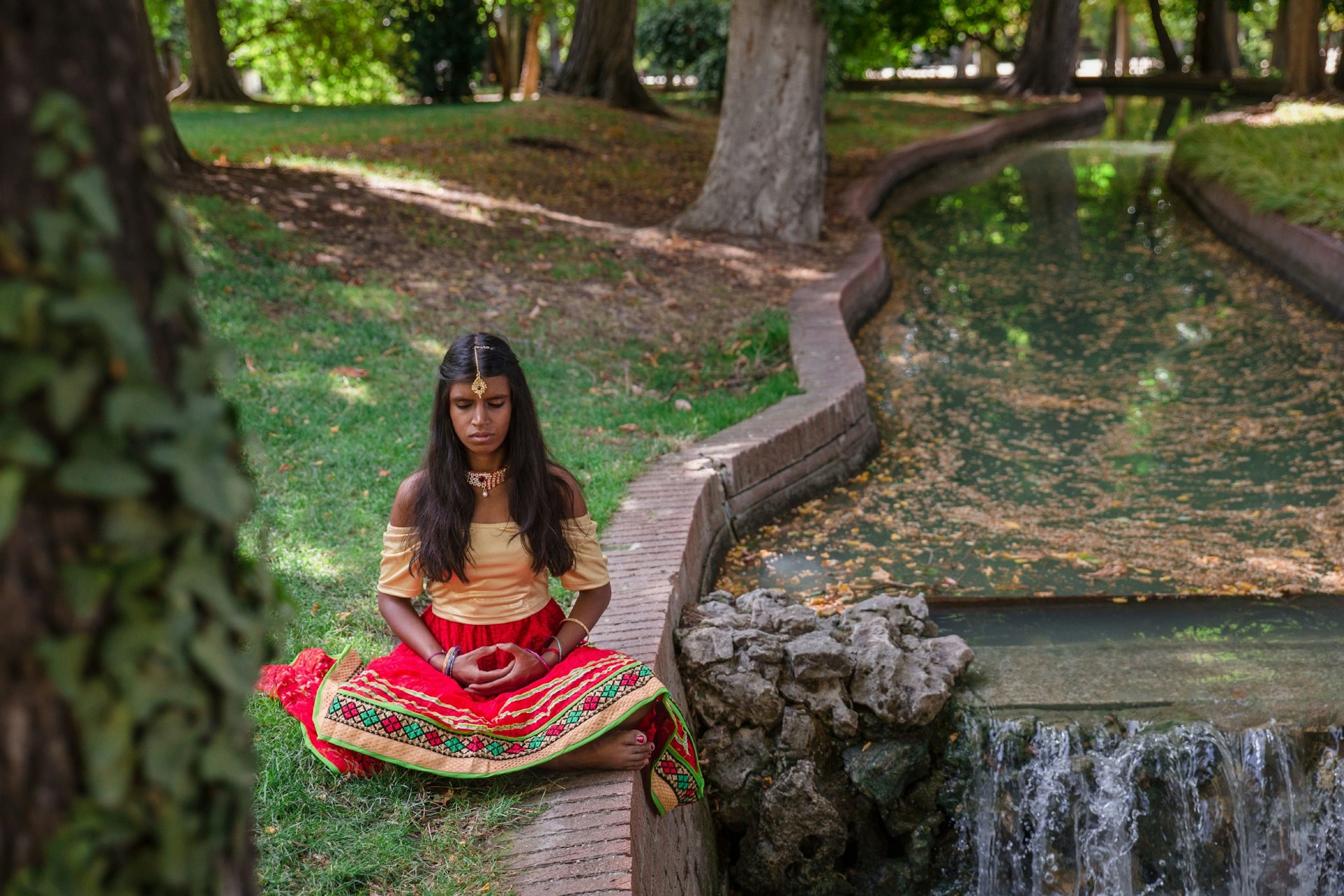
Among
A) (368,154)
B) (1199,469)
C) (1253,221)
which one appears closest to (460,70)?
(368,154)

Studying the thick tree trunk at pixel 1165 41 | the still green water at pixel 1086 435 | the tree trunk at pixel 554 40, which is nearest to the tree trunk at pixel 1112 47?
the thick tree trunk at pixel 1165 41

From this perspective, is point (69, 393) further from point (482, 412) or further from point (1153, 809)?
point (1153, 809)

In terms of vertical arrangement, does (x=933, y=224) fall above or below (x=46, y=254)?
below

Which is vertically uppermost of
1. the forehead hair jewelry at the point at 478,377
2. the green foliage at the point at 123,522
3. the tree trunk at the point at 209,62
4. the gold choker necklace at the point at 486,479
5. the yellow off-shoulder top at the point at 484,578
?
the tree trunk at the point at 209,62

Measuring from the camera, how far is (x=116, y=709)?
1.18 m

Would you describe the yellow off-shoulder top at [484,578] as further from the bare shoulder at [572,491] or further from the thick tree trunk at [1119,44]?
the thick tree trunk at [1119,44]

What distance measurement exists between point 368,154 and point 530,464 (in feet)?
29.5

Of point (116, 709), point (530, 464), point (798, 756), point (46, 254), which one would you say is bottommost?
point (798, 756)

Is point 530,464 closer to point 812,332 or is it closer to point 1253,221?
point 812,332

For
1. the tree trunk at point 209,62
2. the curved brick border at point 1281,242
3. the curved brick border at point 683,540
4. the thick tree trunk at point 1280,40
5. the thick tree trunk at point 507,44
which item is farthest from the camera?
the thick tree trunk at point 1280,40

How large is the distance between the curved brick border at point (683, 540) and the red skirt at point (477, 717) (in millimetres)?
147

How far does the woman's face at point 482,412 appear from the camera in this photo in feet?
11.1

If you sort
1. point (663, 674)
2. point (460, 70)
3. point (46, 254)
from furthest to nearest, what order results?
1. point (460, 70)
2. point (663, 674)
3. point (46, 254)

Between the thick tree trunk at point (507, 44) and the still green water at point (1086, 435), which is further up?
the thick tree trunk at point (507, 44)
